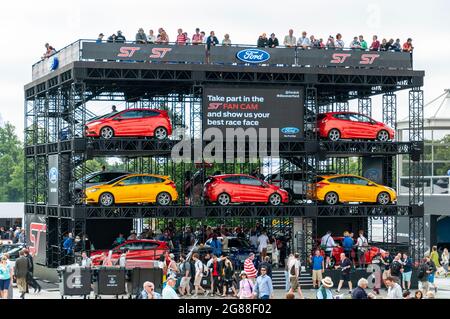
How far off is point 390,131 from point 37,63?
16.1 meters

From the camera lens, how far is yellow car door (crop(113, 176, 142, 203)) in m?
36.8

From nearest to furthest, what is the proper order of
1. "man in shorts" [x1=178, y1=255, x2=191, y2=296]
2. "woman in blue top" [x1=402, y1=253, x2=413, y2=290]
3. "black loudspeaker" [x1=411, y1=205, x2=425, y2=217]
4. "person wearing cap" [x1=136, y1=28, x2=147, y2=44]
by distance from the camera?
"man in shorts" [x1=178, y1=255, x2=191, y2=296] < "woman in blue top" [x1=402, y1=253, x2=413, y2=290] < "person wearing cap" [x1=136, y1=28, x2=147, y2=44] < "black loudspeaker" [x1=411, y1=205, x2=425, y2=217]

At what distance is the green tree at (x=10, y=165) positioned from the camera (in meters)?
119

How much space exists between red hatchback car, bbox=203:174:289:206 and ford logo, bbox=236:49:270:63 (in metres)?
4.62

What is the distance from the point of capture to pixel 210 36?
38000 millimetres

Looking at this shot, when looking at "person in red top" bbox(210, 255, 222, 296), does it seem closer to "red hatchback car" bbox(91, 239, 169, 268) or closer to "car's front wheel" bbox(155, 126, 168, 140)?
"red hatchback car" bbox(91, 239, 169, 268)

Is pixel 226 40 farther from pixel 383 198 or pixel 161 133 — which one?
pixel 383 198

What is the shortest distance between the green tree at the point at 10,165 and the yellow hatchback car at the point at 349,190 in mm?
84415

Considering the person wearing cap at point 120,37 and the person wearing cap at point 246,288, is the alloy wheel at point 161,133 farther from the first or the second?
the person wearing cap at point 246,288

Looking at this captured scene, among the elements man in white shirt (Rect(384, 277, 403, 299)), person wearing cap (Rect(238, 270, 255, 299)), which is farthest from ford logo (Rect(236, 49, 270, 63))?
man in white shirt (Rect(384, 277, 403, 299))

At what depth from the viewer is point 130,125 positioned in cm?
3712

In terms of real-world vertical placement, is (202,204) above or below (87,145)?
below
